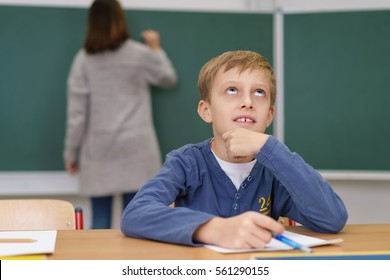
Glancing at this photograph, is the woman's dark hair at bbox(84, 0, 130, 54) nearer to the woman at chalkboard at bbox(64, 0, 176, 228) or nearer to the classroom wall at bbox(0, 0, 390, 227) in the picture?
the woman at chalkboard at bbox(64, 0, 176, 228)

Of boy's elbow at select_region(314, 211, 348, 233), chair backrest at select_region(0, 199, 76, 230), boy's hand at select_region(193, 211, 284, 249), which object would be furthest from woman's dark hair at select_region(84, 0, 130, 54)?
boy's hand at select_region(193, 211, 284, 249)

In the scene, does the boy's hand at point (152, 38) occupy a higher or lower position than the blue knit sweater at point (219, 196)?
higher

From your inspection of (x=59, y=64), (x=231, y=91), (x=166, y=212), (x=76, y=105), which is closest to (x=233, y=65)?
(x=231, y=91)

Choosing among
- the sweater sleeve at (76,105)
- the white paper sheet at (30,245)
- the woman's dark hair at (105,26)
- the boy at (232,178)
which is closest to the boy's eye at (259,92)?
the boy at (232,178)

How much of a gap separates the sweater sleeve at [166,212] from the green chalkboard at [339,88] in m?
2.20

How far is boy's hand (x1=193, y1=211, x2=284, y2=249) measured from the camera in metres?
1.18

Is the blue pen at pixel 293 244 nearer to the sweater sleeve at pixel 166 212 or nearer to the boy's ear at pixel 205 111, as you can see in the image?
the sweater sleeve at pixel 166 212

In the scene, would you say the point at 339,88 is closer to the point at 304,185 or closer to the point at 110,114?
the point at 110,114

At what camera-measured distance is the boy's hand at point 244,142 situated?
56.6 inches

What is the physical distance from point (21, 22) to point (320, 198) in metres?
2.68

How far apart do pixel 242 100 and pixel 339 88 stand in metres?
2.17

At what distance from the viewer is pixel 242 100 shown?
1630mm

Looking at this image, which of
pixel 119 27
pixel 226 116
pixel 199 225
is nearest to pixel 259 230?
pixel 199 225
